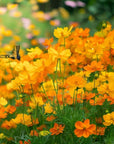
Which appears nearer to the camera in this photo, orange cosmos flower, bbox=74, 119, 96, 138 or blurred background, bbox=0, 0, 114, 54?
orange cosmos flower, bbox=74, 119, 96, 138

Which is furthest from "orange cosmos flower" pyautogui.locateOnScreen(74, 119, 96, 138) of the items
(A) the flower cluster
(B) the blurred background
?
(B) the blurred background

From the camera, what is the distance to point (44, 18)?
14.6 feet

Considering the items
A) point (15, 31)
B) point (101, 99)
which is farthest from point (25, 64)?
point (15, 31)

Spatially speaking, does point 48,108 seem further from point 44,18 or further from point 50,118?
point 44,18

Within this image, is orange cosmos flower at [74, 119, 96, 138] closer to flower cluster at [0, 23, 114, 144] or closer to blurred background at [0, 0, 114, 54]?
flower cluster at [0, 23, 114, 144]

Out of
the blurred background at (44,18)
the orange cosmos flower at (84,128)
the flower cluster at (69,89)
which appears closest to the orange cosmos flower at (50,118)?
the flower cluster at (69,89)

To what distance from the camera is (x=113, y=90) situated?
3.60ft

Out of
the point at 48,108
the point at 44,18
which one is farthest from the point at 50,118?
the point at 44,18

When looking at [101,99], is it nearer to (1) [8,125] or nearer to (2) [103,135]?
(2) [103,135]

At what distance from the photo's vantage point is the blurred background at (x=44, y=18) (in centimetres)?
418

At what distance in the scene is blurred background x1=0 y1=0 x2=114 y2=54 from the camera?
13.7 ft

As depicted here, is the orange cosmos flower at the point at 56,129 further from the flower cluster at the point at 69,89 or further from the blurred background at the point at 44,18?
the blurred background at the point at 44,18

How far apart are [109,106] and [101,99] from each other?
112mm

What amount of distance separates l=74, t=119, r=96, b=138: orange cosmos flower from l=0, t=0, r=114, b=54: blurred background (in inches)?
116
